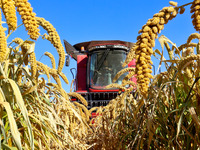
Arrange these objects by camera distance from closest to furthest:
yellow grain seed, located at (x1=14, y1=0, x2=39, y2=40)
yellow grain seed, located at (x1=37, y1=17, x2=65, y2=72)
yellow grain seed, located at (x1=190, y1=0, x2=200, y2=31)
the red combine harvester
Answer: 1. yellow grain seed, located at (x1=190, y1=0, x2=200, y2=31)
2. yellow grain seed, located at (x1=14, y1=0, x2=39, y2=40)
3. yellow grain seed, located at (x1=37, y1=17, x2=65, y2=72)
4. the red combine harvester

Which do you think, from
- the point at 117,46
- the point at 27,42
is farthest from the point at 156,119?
the point at 117,46

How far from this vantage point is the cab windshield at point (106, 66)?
929 cm

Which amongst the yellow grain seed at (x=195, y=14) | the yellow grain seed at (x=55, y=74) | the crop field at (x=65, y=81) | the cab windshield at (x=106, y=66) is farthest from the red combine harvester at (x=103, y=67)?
the yellow grain seed at (x=195, y=14)

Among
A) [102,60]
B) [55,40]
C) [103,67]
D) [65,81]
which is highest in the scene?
[102,60]

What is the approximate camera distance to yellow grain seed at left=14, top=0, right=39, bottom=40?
4.09ft

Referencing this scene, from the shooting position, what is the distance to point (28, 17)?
127 centimetres

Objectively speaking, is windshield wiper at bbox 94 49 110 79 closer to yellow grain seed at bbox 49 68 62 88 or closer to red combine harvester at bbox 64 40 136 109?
red combine harvester at bbox 64 40 136 109

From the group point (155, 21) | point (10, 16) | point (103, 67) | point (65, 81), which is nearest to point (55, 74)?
point (65, 81)

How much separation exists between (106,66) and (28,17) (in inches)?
322

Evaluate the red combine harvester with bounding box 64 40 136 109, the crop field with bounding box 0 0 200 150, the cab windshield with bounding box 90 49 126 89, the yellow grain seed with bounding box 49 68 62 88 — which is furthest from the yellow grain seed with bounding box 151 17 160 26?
the cab windshield with bounding box 90 49 126 89

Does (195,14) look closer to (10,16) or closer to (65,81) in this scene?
(10,16)

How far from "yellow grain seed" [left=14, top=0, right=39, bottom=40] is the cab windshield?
7.93 m

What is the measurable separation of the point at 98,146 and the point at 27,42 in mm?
2371

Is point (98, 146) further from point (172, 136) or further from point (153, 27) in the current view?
point (153, 27)
